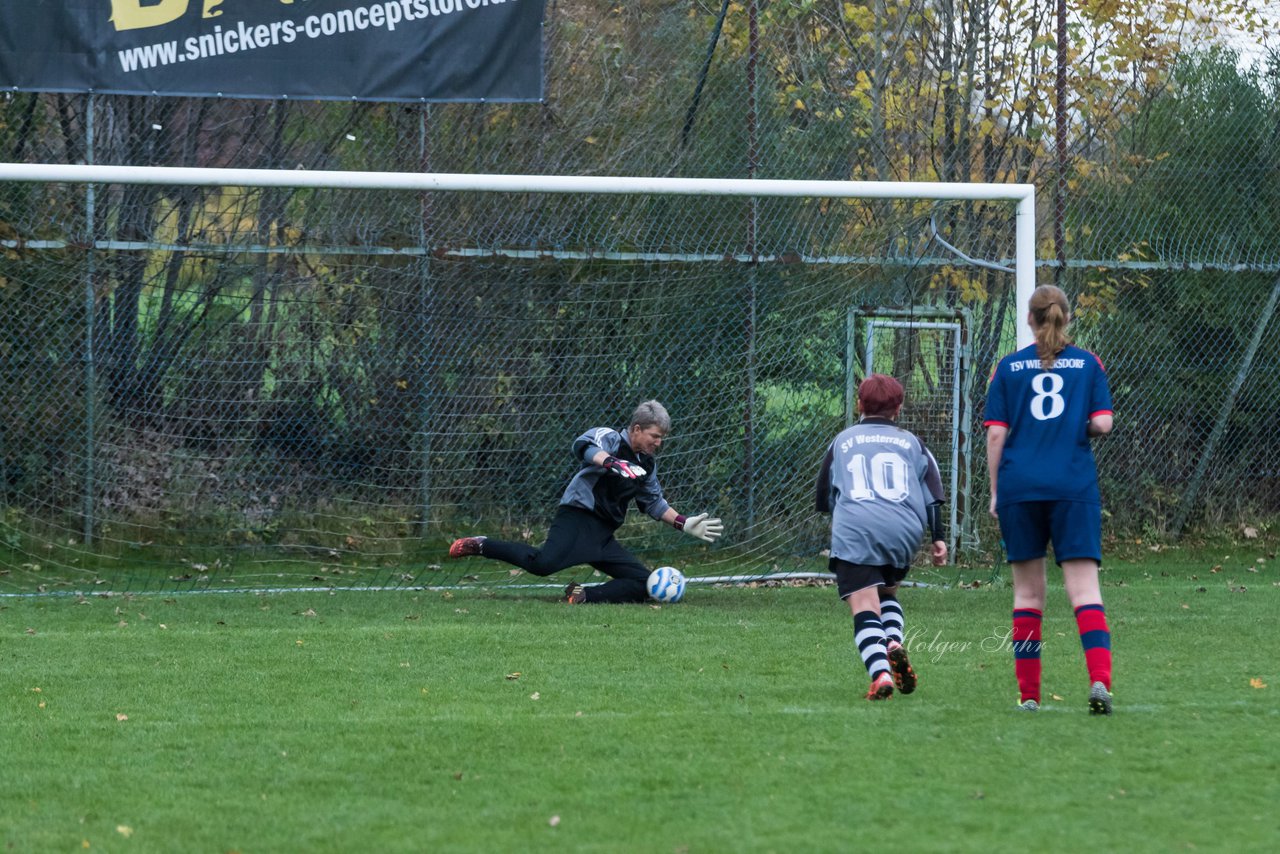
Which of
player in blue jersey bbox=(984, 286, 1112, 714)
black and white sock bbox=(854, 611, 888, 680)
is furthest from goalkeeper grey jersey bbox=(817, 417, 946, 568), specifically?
player in blue jersey bbox=(984, 286, 1112, 714)

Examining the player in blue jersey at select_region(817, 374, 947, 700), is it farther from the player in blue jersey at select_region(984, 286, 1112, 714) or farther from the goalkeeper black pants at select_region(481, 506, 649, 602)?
the goalkeeper black pants at select_region(481, 506, 649, 602)

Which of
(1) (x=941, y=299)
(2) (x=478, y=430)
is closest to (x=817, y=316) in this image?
(1) (x=941, y=299)

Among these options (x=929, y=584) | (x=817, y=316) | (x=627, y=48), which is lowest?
(x=929, y=584)

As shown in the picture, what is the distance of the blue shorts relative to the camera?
560 cm

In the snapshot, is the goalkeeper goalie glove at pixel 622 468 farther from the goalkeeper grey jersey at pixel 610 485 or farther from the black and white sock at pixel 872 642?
the black and white sock at pixel 872 642

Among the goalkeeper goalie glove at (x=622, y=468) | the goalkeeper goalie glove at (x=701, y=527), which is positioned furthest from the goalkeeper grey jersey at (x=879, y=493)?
the goalkeeper goalie glove at (x=622, y=468)

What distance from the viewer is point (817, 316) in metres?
10.7

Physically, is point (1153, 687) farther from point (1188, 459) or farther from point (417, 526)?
point (1188, 459)

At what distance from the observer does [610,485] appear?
9539mm

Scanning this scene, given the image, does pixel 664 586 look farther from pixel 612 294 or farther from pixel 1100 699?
pixel 1100 699

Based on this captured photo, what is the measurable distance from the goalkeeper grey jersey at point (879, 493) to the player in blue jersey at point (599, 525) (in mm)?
3011

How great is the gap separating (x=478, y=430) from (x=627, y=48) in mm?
3450

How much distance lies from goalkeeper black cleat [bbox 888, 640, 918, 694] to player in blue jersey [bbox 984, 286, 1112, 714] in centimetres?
47

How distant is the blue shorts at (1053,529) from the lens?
220 inches
